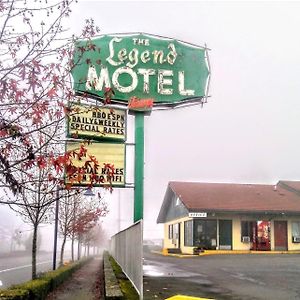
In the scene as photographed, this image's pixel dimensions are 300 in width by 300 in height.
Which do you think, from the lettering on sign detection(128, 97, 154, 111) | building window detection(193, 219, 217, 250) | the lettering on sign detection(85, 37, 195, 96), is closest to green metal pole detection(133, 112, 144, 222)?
the lettering on sign detection(128, 97, 154, 111)

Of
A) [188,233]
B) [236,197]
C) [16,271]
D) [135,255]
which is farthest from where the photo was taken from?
[236,197]

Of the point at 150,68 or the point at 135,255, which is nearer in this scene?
the point at 135,255

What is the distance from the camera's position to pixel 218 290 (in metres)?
12.5

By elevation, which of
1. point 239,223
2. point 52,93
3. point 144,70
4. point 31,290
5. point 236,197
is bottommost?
point 31,290

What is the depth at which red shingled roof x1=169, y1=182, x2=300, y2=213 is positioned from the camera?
35.9 m

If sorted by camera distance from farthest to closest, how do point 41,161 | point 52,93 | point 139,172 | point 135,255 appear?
point 139,172, point 135,255, point 52,93, point 41,161

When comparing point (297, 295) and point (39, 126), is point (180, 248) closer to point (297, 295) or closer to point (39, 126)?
point (297, 295)

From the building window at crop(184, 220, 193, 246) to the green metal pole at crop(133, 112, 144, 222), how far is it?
2214 centimetres

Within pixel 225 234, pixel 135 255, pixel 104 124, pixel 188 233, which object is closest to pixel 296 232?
pixel 225 234

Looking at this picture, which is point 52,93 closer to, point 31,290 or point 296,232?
point 31,290

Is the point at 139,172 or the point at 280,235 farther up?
the point at 139,172

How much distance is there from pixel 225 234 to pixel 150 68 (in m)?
23.4

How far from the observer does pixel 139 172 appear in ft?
48.6

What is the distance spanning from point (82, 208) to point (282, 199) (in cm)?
1739
